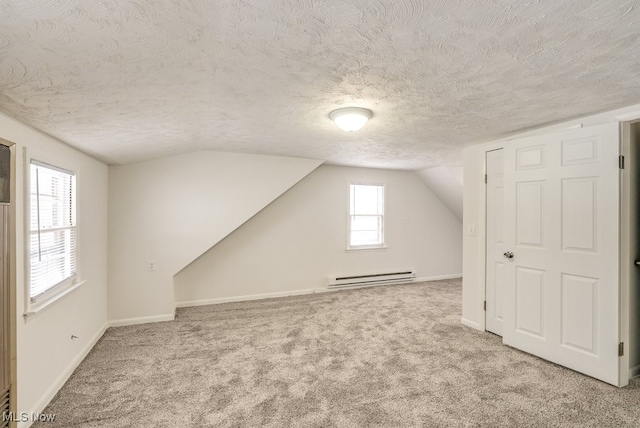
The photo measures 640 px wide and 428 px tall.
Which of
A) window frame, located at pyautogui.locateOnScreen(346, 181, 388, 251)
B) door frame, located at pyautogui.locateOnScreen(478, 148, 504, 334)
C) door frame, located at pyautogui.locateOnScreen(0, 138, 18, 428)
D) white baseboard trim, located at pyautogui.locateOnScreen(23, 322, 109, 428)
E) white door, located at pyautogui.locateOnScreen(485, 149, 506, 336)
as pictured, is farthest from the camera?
window frame, located at pyautogui.locateOnScreen(346, 181, 388, 251)

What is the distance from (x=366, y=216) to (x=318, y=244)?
1.09m

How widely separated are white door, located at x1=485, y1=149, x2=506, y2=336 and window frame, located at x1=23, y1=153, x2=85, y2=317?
160 inches

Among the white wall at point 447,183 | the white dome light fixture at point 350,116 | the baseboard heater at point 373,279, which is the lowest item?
the baseboard heater at point 373,279

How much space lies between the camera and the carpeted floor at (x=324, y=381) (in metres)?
2.01

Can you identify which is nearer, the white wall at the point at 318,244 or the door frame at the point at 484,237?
the door frame at the point at 484,237

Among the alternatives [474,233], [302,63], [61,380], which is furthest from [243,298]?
[302,63]

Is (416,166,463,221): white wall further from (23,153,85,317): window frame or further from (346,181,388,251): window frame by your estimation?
(23,153,85,317): window frame

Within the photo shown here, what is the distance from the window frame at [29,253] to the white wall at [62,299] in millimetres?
22

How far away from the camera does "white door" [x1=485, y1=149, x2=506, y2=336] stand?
332cm

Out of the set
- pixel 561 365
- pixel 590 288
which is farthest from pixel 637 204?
pixel 561 365

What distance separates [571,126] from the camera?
2.76 m

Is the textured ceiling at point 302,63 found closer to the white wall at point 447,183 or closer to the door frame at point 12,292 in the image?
the door frame at point 12,292

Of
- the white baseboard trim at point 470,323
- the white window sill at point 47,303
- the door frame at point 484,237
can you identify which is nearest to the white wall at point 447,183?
the door frame at point 484,237

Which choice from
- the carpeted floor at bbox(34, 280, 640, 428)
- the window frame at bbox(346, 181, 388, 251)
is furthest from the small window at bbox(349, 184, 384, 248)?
the carpeted floor at bbox(34, 280, 640, 428)
